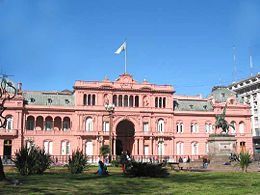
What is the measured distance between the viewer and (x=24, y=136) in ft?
186

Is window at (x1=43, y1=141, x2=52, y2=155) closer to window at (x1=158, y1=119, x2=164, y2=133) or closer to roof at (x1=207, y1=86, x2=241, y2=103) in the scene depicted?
window at (x1=158, y1=119, x2=164, y2=133)

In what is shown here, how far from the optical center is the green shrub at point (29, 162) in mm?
22516

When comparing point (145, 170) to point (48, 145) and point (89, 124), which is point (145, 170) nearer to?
point (89, 124)

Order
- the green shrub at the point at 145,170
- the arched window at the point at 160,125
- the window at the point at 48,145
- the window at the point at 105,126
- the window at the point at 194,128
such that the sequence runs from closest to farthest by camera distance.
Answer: the green shrub at the point at 145,170
the window at the point at 48,145
the window at the point at 105,126
the arched window at the point at 160,125
the window at the point at 194,128

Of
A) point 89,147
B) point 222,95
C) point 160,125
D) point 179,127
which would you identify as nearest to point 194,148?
point 179,127

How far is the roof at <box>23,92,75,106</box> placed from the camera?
59938mm

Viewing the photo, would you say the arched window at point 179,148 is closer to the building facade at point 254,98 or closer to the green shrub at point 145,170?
the building facade at point 254,98

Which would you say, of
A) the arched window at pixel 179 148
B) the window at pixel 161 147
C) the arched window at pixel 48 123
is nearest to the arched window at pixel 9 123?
the arched window at pixel 48 123

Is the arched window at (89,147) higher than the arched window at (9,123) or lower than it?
lower

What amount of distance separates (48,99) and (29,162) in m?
39.1

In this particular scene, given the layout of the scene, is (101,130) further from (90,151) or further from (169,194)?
(169,194)

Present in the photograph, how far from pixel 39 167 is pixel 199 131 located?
4720 centimetres

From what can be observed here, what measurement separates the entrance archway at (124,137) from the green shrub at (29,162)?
38776 millimetres

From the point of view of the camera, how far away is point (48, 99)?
6081 cm
